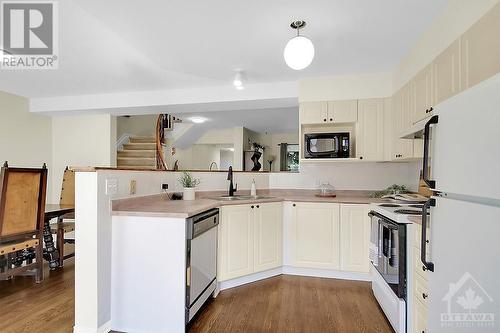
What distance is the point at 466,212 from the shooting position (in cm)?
90

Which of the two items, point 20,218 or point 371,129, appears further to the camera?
point 371,129

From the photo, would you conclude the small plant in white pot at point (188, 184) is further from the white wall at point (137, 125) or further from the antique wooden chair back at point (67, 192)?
the white wall at point (137, 125)

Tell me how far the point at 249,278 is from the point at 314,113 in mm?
2097

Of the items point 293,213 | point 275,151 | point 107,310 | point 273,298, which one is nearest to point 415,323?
point 273,298

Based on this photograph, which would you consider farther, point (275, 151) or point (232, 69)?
point (275, 151)

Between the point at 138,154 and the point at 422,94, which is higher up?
the point at 422,94

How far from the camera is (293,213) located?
9.75 ft

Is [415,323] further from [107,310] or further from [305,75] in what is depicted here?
[305,75]

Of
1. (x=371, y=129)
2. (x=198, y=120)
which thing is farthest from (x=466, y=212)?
(x=198, y=120)

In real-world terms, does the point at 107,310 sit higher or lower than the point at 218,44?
lower

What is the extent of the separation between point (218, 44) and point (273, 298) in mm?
2438

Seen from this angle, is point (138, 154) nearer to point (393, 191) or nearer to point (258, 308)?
point (258, 308)

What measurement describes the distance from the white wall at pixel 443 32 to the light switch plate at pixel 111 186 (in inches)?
99.9

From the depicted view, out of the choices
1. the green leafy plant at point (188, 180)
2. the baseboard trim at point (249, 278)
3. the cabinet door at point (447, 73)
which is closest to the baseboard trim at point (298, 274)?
the baseboard trim at point (249, 278)
